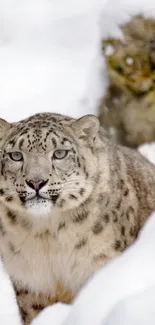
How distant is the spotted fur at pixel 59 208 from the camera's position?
A: 6.45 metres

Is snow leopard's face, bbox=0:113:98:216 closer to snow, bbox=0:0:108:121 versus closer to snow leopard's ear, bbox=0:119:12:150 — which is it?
snow leopard's ear, bbox=0:119:12:150

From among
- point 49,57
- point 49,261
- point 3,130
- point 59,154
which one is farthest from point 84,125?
point 49,57

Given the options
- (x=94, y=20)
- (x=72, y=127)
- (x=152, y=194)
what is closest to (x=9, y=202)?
(x=72, y=127)

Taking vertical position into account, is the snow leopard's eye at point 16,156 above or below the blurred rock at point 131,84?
below

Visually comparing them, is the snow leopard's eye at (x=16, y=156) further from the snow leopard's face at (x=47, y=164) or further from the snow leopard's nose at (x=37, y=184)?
the snow leopard's nose at (x=37, y=184)

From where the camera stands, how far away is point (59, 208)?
6.63m

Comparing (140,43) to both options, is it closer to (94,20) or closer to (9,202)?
(94,20)

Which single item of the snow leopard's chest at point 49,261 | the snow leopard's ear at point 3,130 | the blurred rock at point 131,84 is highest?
the blurred rock at point 131,84

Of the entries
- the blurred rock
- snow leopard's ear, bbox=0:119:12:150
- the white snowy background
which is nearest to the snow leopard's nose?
snow leopard's ear, bbox=0:119:12:150

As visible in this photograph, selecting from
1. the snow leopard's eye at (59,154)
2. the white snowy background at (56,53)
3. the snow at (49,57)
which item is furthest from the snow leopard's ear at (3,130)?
the snow at (49,57)

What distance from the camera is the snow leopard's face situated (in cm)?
634

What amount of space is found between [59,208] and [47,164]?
0.38 m

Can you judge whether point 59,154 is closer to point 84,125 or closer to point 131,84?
point 84,125

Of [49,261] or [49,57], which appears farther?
[49,57]
